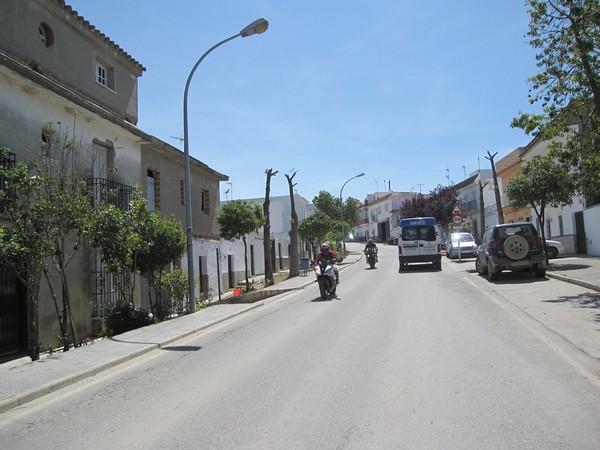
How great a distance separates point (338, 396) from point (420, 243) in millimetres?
21094

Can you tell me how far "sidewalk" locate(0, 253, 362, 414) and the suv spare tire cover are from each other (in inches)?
372

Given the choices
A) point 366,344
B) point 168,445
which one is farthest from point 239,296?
point 168,445

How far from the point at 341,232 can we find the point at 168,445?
47245mm

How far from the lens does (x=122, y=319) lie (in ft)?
41.6

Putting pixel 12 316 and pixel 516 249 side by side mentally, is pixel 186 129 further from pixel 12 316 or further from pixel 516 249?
pixel 516 249

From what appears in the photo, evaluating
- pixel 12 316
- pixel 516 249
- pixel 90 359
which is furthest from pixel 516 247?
pixel 12 316

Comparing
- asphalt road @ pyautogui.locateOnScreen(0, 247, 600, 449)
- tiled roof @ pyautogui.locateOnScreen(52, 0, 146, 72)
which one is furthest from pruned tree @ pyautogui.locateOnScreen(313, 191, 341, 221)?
asphalt road @ pyautogui.locateOnScreen(0, 247, 600, 449)

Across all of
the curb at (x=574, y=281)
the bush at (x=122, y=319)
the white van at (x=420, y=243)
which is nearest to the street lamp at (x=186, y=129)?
the bush at (x=122, y=319)

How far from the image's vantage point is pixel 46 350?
11.9 meters

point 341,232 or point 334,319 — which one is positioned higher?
point 341,232

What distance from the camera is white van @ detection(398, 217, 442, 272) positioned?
83.8 feet

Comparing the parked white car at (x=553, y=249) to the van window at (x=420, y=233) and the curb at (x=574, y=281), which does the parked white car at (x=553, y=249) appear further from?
the curb at (x=574, y=281)

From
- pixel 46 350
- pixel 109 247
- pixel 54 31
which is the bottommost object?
pixel 46 350

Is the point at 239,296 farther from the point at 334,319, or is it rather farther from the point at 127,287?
the point at 334,319
